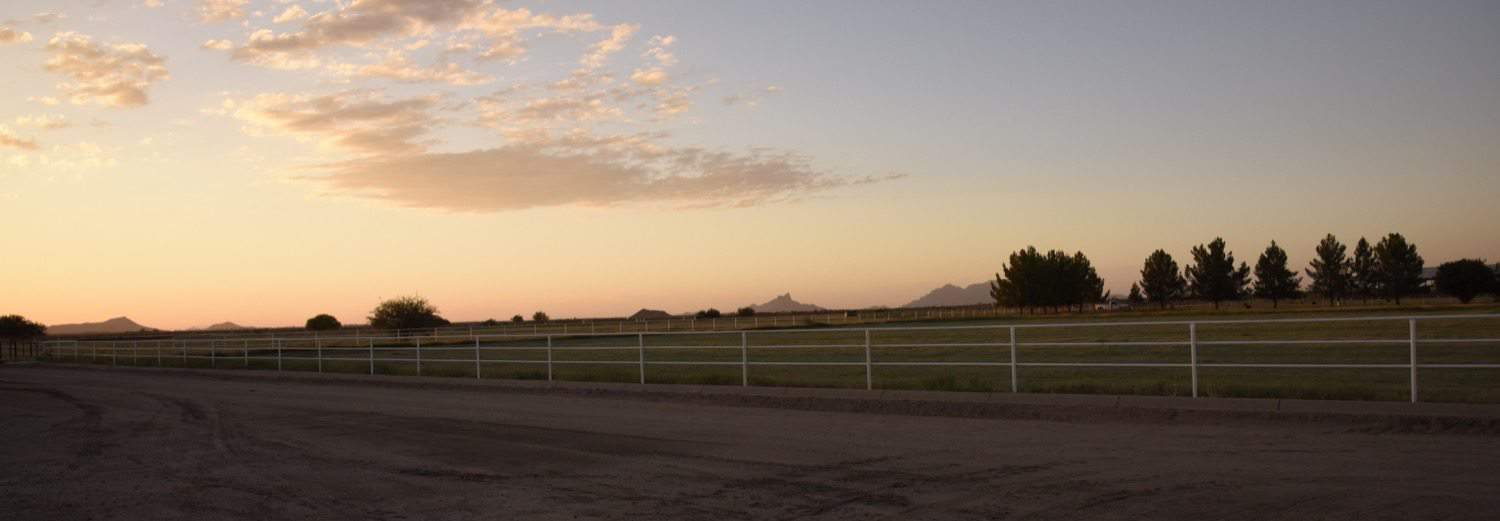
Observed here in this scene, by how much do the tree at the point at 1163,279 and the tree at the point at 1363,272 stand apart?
919 inches

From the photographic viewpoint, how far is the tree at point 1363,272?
158 meters

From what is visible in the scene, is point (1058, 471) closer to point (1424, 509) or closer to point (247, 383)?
point (1424, 509)

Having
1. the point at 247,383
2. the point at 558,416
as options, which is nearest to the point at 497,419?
the point at 558,416

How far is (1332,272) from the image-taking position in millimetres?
163000

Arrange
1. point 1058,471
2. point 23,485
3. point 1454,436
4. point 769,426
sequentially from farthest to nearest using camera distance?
point 769,426
point 1454,436
point 23,485
point 1058,471

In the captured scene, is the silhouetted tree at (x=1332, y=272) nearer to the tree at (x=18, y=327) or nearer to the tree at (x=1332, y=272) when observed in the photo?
the tree at (x=1332, y=272)

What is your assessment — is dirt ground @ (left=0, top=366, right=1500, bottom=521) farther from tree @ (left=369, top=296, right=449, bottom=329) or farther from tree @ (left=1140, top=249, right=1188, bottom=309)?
tree @ (left=1140, top=249, right=1188, bottom=309)

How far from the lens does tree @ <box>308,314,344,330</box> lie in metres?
140

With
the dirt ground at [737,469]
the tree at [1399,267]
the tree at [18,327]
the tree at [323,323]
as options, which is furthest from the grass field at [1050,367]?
the tree at [1399,267]

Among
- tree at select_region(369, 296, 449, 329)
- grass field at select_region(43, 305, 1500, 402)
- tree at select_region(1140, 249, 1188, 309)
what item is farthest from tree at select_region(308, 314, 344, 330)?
tree at select_region(1140, 249, 1188, 309)

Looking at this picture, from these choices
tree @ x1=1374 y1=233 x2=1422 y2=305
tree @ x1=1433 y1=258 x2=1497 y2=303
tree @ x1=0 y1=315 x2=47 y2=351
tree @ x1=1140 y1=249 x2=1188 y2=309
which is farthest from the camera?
tree @ x1=1140 y1=249 x2=1188 y2=309

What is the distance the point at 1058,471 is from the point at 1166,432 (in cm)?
339

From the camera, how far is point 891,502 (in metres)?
8.84

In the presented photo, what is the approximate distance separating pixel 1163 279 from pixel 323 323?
393ft
